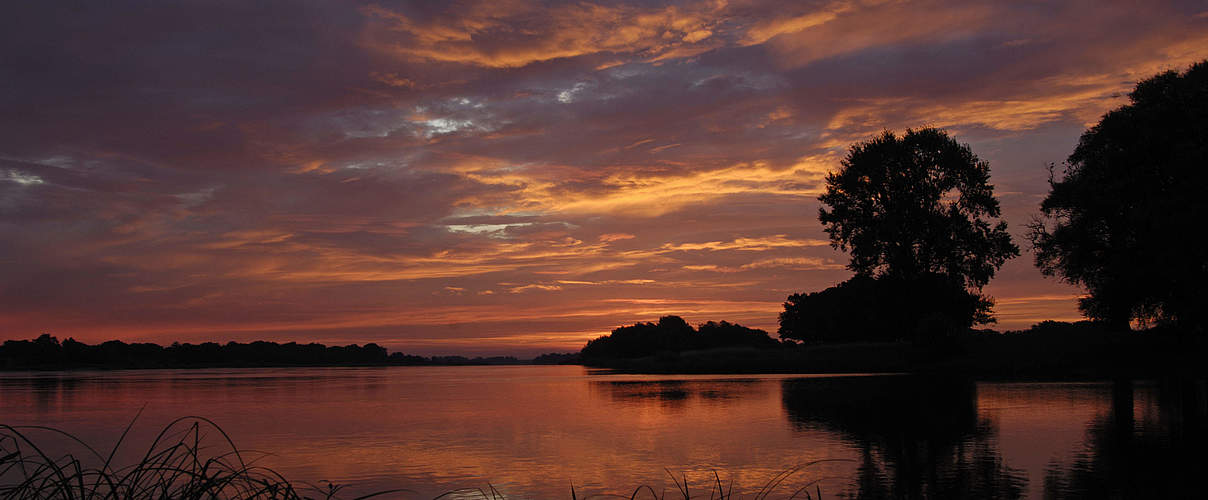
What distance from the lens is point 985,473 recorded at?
448 inches

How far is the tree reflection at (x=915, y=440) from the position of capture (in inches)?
411

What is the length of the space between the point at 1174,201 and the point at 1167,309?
19.3 ft

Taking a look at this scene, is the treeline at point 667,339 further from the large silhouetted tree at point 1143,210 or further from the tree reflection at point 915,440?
the tree reflection at point 915,440

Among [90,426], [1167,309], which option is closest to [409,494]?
[90,426]

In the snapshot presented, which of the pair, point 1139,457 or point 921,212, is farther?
point 921,212

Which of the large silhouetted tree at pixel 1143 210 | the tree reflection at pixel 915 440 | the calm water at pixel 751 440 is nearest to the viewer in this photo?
the tree reflection at pixel 915 440

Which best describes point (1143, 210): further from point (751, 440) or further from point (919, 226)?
point (751, 440)

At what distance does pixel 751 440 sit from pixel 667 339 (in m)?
124

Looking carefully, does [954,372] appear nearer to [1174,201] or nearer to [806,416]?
[1174,201]

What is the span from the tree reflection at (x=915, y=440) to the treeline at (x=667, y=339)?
107341 mm

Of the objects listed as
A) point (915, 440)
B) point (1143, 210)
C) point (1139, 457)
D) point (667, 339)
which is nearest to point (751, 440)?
point (915, 440)

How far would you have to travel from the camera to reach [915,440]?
1491cm

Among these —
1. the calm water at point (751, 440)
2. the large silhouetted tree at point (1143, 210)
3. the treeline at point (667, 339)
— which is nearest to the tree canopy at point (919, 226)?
the large silhouetted tree at point (1143, 210)

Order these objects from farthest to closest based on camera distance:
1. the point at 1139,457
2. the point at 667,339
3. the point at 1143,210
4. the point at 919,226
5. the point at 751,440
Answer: the point at 667,339 < the point at 919,226 < the point at 1143,210 < the point at 751,440 < the point at 1139,457
